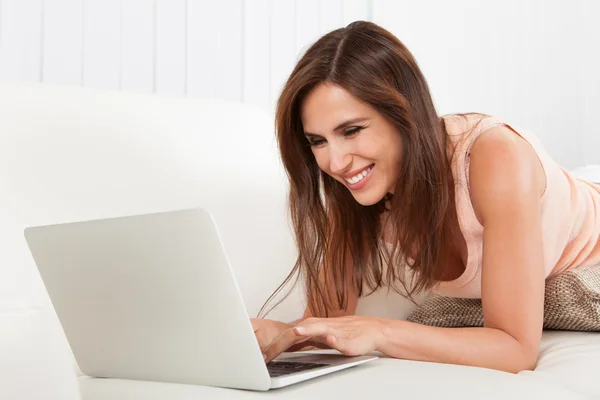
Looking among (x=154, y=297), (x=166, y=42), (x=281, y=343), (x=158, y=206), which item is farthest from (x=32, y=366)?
(x=166, y=42)

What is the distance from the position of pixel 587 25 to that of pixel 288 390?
343cm

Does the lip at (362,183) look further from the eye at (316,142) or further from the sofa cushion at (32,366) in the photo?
the sofa cushion at (32,366)

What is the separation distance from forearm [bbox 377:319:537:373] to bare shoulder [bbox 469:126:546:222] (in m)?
0.28

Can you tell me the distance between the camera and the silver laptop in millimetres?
1080

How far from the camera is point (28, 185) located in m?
1.60

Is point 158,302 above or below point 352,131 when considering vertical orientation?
below

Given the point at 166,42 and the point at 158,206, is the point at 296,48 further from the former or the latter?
the point at 158,206

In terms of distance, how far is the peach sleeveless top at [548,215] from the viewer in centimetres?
172

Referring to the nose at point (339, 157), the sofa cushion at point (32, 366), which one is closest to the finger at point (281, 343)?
the sofa cushion at point (32, 366)

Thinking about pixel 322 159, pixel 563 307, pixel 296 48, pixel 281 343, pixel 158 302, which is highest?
pixel 296 48

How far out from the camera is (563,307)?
1791mm

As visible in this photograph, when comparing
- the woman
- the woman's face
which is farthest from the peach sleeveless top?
the woman's face

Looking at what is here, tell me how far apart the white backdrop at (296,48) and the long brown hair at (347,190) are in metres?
0.77

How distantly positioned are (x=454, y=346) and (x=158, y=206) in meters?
0.78
